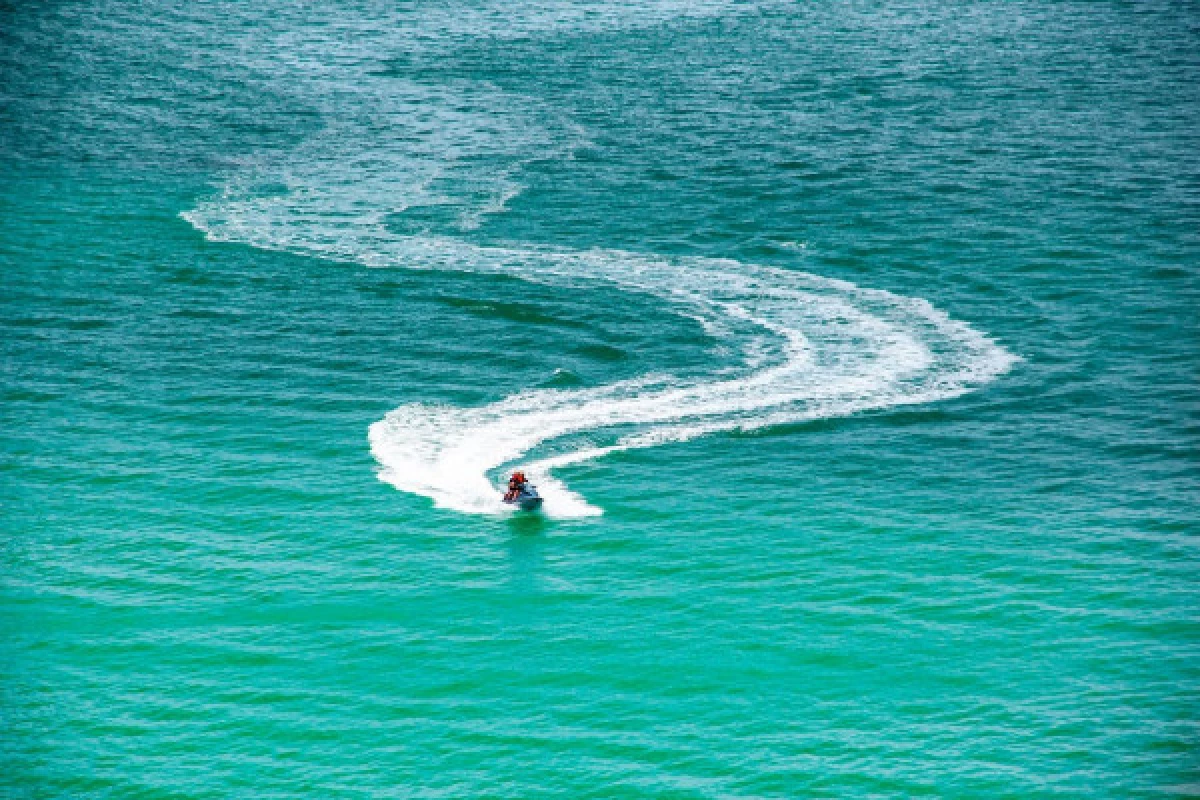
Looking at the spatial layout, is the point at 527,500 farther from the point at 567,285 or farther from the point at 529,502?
the point at 567,285

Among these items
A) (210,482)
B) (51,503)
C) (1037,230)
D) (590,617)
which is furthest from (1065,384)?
(51,503)

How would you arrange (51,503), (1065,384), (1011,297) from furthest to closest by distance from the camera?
(1011,297), (1065,384), (51,503)

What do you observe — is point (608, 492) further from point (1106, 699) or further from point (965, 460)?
point (1106, 699)

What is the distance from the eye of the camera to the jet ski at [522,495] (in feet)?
374

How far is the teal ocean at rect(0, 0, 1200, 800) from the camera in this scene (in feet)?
296

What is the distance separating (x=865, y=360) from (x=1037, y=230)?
132ft

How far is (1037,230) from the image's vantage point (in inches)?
6565

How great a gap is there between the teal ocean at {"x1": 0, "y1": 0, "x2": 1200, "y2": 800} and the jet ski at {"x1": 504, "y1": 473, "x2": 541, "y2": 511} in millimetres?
1370

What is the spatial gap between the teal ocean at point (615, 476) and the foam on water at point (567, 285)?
1.98 ft

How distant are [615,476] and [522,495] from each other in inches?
388

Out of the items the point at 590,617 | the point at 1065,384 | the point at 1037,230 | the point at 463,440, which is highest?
the point at 1037,230

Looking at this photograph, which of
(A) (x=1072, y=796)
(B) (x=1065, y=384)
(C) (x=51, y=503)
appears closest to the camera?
(A) (x=1072, y=796)

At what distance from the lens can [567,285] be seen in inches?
6220

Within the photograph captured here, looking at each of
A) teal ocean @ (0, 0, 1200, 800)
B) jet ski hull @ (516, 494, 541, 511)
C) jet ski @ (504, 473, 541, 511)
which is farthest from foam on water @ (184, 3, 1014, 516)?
jet ski @ (504, 473, 541, 511)
